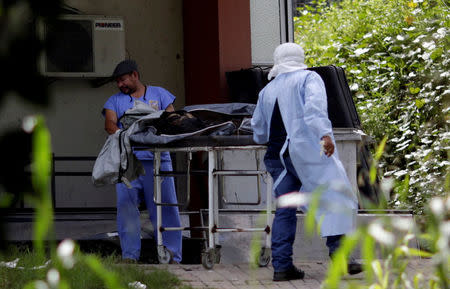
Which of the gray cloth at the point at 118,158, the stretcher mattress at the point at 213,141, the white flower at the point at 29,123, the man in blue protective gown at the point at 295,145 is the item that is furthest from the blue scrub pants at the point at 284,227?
the white flower at the point at 29,123

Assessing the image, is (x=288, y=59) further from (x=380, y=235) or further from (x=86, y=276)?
(x=380, y=235)

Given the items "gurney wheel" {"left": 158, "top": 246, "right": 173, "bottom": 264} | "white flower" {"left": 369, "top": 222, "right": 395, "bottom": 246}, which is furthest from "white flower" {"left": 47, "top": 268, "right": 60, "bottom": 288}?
"gurney wheel" {"left": 158, "top": 246, "right": 173, "bottom": 264}

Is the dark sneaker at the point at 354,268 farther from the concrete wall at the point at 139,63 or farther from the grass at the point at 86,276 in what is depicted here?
the concrete wall at the point at 139,63

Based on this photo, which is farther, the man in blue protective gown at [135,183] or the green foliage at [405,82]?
the green foliage at [405,82]

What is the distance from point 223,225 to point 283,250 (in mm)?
1679

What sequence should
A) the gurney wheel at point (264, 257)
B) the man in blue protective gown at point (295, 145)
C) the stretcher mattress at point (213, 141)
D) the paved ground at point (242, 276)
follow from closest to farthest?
1. the paved ground at point (242, 276)
2. the man in blue protective gown at point (295, 145)
3. the stretcher mattress at point (213, 141)
4. the gurney wheel at point (264, 257)

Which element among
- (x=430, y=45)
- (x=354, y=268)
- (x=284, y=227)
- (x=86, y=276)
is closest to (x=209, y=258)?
(x=284, y=227)

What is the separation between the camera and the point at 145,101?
26.1 feet

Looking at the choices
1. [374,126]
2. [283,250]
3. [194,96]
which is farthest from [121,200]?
[374,126]

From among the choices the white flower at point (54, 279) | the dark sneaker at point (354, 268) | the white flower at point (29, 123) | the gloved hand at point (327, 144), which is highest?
the white flower at point (29, 123)

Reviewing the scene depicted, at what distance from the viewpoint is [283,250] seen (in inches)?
258

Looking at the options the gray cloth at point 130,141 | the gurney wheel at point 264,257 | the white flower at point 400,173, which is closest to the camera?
the gray cloth at point 130,141

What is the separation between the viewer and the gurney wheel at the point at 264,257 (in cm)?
738

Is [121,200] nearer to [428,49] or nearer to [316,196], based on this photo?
[428,49]
